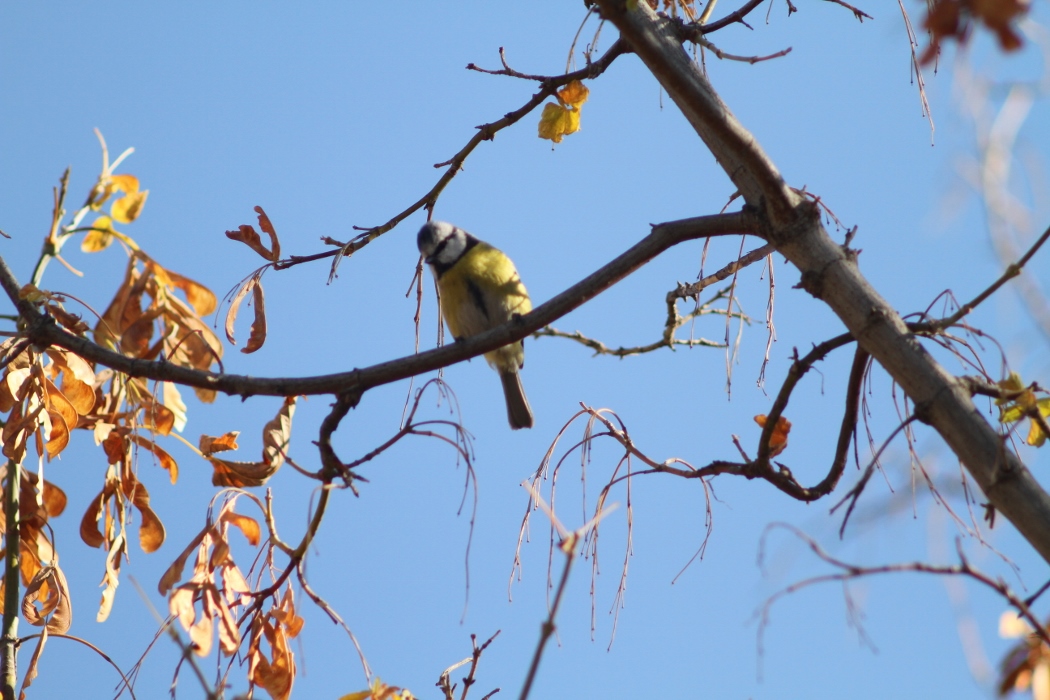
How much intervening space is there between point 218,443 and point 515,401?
2.78 meters

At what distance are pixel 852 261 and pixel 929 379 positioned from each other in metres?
0.34

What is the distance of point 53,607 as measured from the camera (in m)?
2.26

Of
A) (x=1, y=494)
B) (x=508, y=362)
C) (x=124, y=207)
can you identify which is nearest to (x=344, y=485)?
(x=124, y=207)

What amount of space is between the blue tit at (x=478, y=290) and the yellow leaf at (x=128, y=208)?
2.28m

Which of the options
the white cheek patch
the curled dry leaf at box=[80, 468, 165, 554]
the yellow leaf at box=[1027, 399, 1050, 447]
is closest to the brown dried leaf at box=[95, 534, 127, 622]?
the curled dry leaf at box=[80, 468, 165, 554]

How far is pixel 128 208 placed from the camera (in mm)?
2086

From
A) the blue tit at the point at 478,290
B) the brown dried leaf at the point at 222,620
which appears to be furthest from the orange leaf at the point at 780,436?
the blue tit at the point at 478,290

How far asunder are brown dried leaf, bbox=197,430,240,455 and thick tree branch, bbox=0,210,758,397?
27 cm

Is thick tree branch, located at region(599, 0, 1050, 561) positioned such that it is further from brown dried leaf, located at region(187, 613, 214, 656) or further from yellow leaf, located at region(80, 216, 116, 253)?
brown dried leaf, located at region(187, 613, 214, 656)

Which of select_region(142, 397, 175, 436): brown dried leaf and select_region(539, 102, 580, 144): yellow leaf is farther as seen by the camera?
select_region(539, 102, 580, 144): yellow leaf

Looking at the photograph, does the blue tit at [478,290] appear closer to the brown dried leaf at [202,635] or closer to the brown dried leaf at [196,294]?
the brown dried leaf at [196,294]

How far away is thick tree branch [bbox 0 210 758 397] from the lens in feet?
6.86

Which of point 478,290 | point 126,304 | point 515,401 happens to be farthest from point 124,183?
point 515,401

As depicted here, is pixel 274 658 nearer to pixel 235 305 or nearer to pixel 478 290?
pixel 235 305
